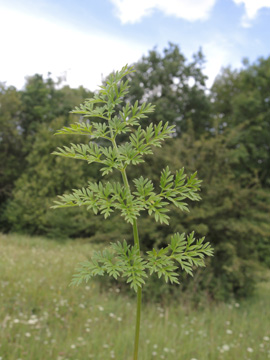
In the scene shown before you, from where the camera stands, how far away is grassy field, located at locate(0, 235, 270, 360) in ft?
13.2

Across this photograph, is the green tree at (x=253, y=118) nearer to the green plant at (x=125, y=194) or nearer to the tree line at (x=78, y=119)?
the tree line at (x=78, y=119)

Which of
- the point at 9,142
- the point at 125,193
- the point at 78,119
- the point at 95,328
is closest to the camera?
the point at 125,193

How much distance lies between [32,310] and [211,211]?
4.10 metres

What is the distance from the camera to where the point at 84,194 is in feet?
2.14

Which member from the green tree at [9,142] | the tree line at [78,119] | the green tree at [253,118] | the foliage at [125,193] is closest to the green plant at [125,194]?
the foliage at [125,193]

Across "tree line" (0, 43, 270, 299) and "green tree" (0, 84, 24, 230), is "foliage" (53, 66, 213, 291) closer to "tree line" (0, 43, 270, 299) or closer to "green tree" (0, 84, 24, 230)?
"tree line" (0, 43, 270, 299)

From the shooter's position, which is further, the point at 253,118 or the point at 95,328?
the point at 253,118

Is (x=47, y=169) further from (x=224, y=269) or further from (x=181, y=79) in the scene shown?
(x=224, y=269)

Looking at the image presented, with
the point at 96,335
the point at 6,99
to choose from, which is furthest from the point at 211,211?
the point at 6,99

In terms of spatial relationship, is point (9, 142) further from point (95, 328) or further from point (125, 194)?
point (125, 194)

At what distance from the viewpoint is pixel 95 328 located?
15.4 ft

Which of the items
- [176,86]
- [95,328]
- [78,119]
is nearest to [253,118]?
[176,86]

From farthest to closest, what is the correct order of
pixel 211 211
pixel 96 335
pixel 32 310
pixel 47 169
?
pixel 47 169, pixel 211 211, pixel 32 310, pixel 96 335

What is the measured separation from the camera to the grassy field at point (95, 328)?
4.03 m
